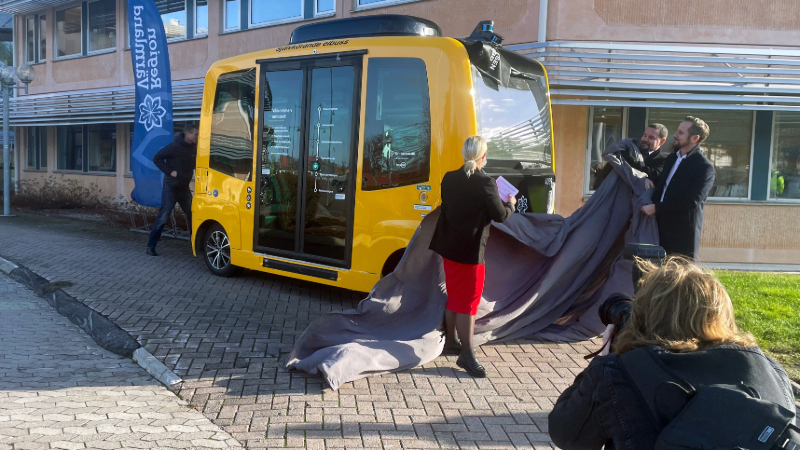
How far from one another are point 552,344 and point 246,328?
2.87 meters

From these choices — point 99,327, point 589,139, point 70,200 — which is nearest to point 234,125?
point 99,327

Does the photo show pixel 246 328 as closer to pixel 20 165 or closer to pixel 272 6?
pixel 272 6

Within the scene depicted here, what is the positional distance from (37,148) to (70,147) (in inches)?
110

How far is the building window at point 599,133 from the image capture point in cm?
1108

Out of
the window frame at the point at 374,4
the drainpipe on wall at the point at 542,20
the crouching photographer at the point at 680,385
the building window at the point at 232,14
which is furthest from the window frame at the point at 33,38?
the crouching photographer at the point at 680,385

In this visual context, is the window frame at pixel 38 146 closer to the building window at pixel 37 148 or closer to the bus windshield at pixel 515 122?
the building window at pixel 37 148

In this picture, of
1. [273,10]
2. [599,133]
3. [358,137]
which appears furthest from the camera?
[273,10]

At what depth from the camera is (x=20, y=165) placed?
2386 centimetres

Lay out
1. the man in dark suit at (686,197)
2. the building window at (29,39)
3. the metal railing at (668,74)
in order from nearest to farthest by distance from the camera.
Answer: the man in dark suit at (686,197) → the metal railing at (668,74) → the building window at (29,39)

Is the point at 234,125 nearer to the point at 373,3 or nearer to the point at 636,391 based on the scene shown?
the point at 373,3

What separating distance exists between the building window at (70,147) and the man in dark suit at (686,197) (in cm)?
1920

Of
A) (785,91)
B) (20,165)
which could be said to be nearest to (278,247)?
(785,91)

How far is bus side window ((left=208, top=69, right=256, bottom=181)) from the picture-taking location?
329 inches

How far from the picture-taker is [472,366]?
203 inches
